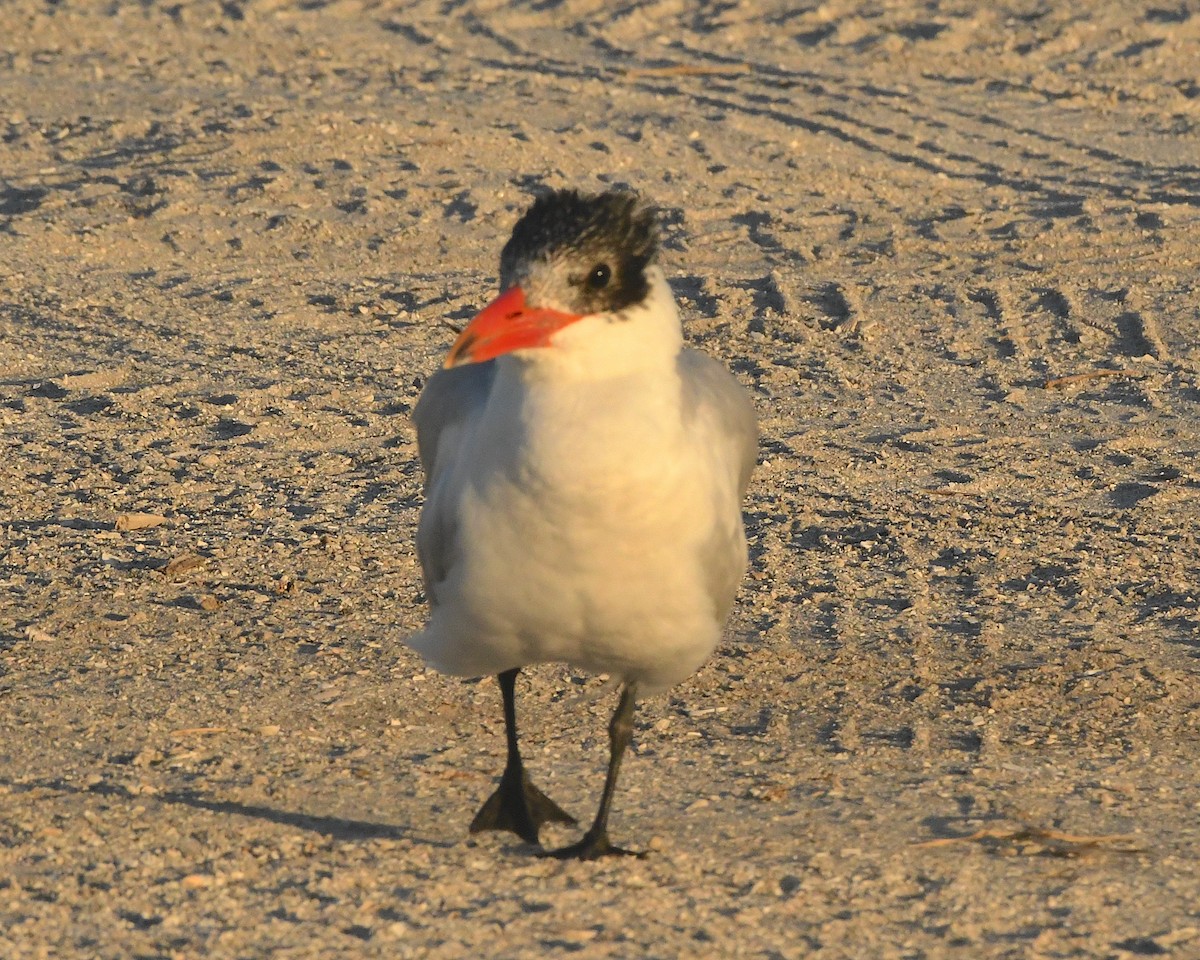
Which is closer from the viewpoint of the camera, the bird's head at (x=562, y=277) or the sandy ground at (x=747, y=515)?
the bird's head at (x=562, y=277)

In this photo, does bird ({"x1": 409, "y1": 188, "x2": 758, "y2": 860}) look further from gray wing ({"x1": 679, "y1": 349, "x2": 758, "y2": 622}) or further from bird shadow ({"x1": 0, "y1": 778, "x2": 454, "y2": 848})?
bird shadow ({"x1": 0, "y1": 778, "x2": 454, "y2": 848})

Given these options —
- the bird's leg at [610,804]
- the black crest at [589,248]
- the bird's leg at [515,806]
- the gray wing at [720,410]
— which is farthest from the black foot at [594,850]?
the black crest at [589,248]

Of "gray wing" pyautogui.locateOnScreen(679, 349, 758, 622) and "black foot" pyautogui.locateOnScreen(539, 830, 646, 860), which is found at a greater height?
"gray wing" pyautogui.locateOnScreen(679, 349, 758, 622)

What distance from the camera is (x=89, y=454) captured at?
25.2ft

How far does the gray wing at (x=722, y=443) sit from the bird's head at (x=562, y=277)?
345 millimetres

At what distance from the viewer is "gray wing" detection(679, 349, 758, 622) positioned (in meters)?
4.49

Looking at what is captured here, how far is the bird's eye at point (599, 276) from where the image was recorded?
164 inches

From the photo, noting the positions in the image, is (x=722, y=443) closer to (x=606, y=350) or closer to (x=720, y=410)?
(x=720, y=410)

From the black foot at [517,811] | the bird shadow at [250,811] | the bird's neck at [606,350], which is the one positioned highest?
the bird's neck at [606,350]

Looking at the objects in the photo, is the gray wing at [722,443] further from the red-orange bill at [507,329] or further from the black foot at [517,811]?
the black foot at [517,811]

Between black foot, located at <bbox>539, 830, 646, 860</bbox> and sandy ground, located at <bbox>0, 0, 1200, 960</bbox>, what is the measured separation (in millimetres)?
54

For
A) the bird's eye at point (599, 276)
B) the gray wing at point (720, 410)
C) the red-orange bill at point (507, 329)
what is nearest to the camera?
the red-orange bill at point (507, 329)

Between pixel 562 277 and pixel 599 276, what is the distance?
0.26ft

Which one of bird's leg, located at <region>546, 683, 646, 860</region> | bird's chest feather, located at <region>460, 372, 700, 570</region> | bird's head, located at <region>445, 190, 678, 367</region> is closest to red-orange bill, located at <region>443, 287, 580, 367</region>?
bird's head, located at <region>445, 190, 678, 367</region>
